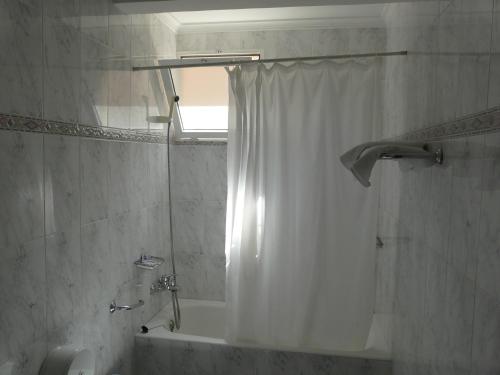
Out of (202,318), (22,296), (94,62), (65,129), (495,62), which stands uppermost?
(94,62)

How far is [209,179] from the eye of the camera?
364cm

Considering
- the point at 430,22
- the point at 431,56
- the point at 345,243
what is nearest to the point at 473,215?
the point at 431,56

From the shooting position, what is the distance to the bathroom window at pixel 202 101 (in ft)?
11.7

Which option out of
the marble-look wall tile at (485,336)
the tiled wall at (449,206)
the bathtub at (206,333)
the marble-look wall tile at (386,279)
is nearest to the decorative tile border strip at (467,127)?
the tiled wall at (449,206)

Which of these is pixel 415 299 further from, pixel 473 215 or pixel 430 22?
pixel 430 22

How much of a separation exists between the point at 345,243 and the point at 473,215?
1.42 m

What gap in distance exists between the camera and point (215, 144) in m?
3.60

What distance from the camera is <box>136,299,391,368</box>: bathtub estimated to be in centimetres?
263

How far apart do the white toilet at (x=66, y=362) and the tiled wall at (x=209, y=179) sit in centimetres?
180

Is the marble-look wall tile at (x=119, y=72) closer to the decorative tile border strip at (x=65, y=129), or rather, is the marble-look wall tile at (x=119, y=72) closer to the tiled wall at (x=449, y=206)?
the decorative tile border strip at (x=65, y=129)

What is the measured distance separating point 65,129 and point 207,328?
7.43ft

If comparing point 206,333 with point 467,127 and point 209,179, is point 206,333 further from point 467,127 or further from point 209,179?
point 467,127

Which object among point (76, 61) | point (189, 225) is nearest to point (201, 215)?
point (189, 225)

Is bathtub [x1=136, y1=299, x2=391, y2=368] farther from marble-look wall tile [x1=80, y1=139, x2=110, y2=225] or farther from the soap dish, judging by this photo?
marble-look wall tile [x1=80, y1=139, x2=110, y2=225]
